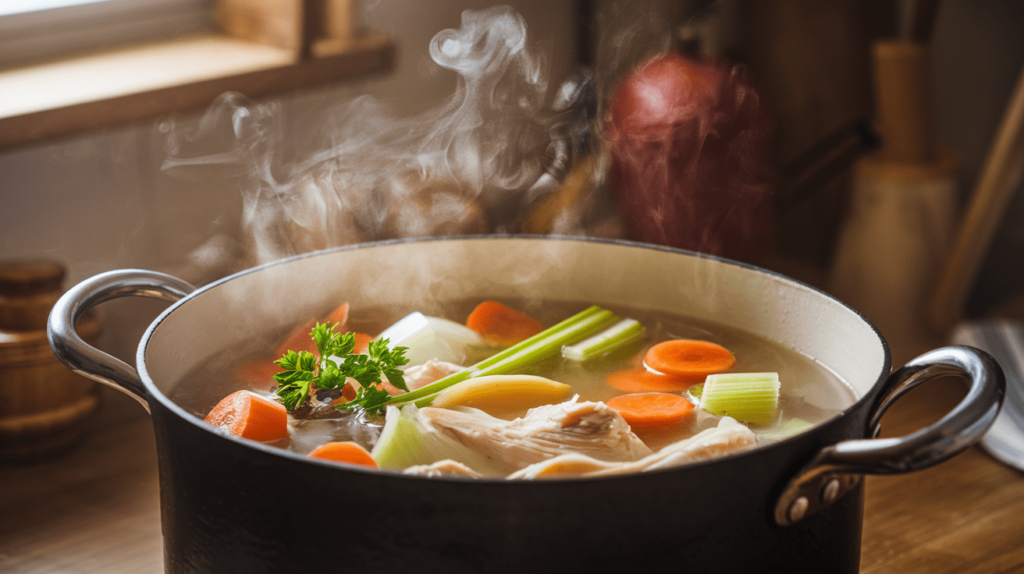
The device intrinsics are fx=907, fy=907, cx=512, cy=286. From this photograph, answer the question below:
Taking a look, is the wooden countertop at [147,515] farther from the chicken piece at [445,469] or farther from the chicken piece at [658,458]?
the chicken piece at [445,469]

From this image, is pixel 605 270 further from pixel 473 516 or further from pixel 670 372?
pixel 473 516

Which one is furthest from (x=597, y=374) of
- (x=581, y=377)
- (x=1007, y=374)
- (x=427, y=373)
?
(x=1007, y=374)

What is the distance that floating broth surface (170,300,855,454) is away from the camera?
106cm

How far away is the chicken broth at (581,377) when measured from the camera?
1.06m

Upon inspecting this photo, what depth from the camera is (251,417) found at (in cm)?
101

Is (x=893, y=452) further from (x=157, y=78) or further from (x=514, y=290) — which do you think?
(x=157, y=78)

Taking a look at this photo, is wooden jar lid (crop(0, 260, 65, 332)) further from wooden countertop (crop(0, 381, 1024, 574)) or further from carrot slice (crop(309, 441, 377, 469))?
carrot slice (crop(309, 441, 377, 469))

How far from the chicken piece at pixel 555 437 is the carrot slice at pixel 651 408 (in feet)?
0.36

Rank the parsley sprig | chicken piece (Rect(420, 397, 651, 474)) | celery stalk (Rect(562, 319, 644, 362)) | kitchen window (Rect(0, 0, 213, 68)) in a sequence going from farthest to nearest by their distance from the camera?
kitchen window (Rect(0, 0, 213, 68)) → celery stalk (Rect(562, 319, 644, 362)) → the parsley sprig → chicken piece (Rect(420, 397, 651, 474))

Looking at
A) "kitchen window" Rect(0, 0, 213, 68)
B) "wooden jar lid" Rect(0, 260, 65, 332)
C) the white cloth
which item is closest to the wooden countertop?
the white cloth

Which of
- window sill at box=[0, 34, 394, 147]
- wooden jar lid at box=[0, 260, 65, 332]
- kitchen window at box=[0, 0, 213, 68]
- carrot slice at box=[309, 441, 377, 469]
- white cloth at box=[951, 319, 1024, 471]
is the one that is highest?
kitchen window at box=[0, 0, 213, 68]

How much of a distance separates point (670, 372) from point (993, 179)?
1.34 metres

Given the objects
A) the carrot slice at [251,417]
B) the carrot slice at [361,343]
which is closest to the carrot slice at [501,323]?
the carrot slice at [361,343]

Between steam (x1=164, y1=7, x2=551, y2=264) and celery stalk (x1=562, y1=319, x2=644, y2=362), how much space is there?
0.76 metres
